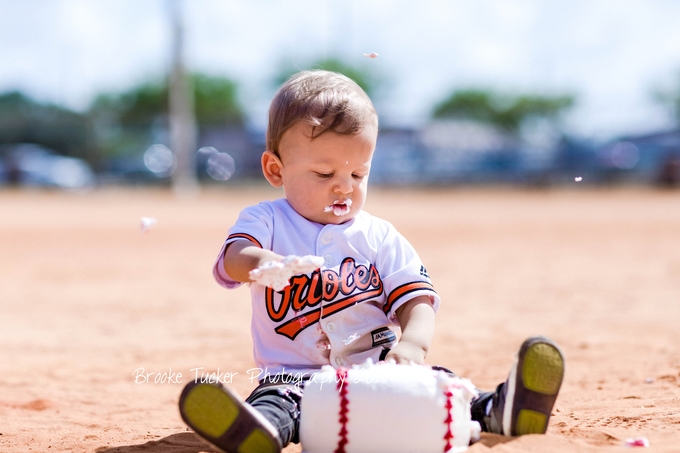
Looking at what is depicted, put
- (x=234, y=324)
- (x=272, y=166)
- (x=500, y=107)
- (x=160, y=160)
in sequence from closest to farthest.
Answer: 1. (x=272, y=166)
2. (x=234, y=324)
3. (x=160, y=160)
4. (x=500, y=107)

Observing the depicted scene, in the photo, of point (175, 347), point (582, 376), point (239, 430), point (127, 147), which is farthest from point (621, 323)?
point (127, 147)

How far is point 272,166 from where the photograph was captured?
8.75 ft

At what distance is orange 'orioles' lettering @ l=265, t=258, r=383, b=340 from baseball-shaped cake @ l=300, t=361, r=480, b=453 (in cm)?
34

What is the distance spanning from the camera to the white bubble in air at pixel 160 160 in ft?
92.4

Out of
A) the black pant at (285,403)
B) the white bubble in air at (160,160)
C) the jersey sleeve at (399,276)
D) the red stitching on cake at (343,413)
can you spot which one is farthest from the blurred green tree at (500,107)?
the red stitching on cake at (343,413)

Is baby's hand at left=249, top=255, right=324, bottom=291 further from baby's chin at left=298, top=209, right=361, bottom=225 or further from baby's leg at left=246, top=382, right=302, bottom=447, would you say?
baby's chin at left=298, top=209, right=361, bottom=225

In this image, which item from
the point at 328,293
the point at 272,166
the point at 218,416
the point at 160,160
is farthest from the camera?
the point at 160,160

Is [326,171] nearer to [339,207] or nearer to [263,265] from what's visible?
[339,207]

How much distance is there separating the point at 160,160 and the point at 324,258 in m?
26.7

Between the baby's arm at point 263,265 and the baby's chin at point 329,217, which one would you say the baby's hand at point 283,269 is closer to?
the baby's arm at point 263,265

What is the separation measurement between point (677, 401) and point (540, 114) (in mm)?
42491

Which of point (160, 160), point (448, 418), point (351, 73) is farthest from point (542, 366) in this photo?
point (351, 73)

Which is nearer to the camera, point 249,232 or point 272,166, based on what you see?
point 249,232

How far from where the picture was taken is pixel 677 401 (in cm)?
288
